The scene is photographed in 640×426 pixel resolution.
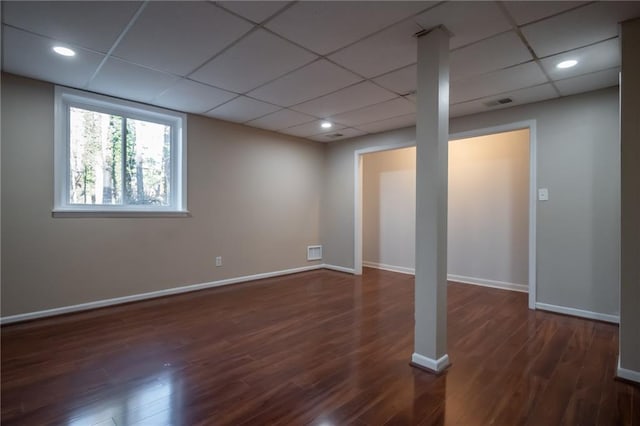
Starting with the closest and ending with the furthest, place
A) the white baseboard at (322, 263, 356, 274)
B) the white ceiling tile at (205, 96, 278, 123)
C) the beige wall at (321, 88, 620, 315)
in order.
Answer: the beige wall at (321, 88, 620, 315), the white ceiling tile at (205, 96, 278, 123), the white baseboard at (322, 263, 356, 274)

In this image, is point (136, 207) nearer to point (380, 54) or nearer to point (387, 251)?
point (380, 54)

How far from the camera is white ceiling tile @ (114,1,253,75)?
6.81 feet

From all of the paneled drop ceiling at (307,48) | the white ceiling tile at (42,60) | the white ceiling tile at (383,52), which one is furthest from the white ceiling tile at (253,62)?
the white ceiling tile at (42,60)

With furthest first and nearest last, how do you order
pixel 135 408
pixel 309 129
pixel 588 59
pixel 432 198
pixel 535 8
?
Result: pixel 309 129 < pixel 588 59 < pixel 432 198 < pixel 535 8 < pixel 135 408

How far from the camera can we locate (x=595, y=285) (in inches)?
132

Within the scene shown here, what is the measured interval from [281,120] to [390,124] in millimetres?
1683

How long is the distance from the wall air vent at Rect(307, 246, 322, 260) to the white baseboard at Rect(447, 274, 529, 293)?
2.42 metres

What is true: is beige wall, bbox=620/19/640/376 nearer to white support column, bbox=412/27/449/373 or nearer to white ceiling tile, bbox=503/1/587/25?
white ceiling tile, bbox=503/1/587/25

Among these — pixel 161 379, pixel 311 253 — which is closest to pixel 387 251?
pixel 311 253

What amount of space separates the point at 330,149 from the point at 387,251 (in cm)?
233

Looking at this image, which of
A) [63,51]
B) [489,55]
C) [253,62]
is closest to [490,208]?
[489,55]

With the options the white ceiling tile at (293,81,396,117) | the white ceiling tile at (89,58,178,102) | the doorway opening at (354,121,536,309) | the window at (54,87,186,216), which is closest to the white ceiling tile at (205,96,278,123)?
the white ceiling tile at (293,81,396,117)

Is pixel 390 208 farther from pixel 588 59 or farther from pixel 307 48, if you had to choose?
pixel 307 48

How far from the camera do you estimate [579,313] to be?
3434mm
